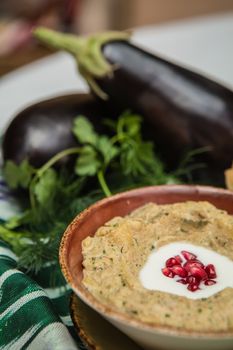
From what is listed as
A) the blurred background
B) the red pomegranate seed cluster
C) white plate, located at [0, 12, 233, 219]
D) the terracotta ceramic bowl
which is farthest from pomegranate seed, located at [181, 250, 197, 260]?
the blurred background

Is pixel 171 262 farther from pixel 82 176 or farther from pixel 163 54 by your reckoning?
pixel 163 54

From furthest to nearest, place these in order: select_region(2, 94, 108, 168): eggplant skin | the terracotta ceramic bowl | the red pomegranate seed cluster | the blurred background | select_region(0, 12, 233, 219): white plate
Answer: the blurred background
select_region(0, 12, 233, 219): white plate
select_region(2, 94, 108, 168): eggplant skin
the red pomegranate seed cluster
the terracotta ceramic bowl

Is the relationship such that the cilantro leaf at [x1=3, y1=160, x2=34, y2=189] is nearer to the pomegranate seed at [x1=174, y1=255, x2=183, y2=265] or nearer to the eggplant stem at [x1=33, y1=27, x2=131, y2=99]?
the eggplant stem at [x1=33, y1=27, x2=131, y2=99]

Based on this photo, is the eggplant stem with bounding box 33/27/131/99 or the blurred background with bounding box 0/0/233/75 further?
the blurred background with bounding box 0/0/233/75

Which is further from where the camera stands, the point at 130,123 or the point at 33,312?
the point at 130,123

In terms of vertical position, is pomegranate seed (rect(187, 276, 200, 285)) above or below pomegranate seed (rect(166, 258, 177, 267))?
below

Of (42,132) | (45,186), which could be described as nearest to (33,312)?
(45,186)

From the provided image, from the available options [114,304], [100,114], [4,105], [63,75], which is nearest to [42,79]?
[63,75]
